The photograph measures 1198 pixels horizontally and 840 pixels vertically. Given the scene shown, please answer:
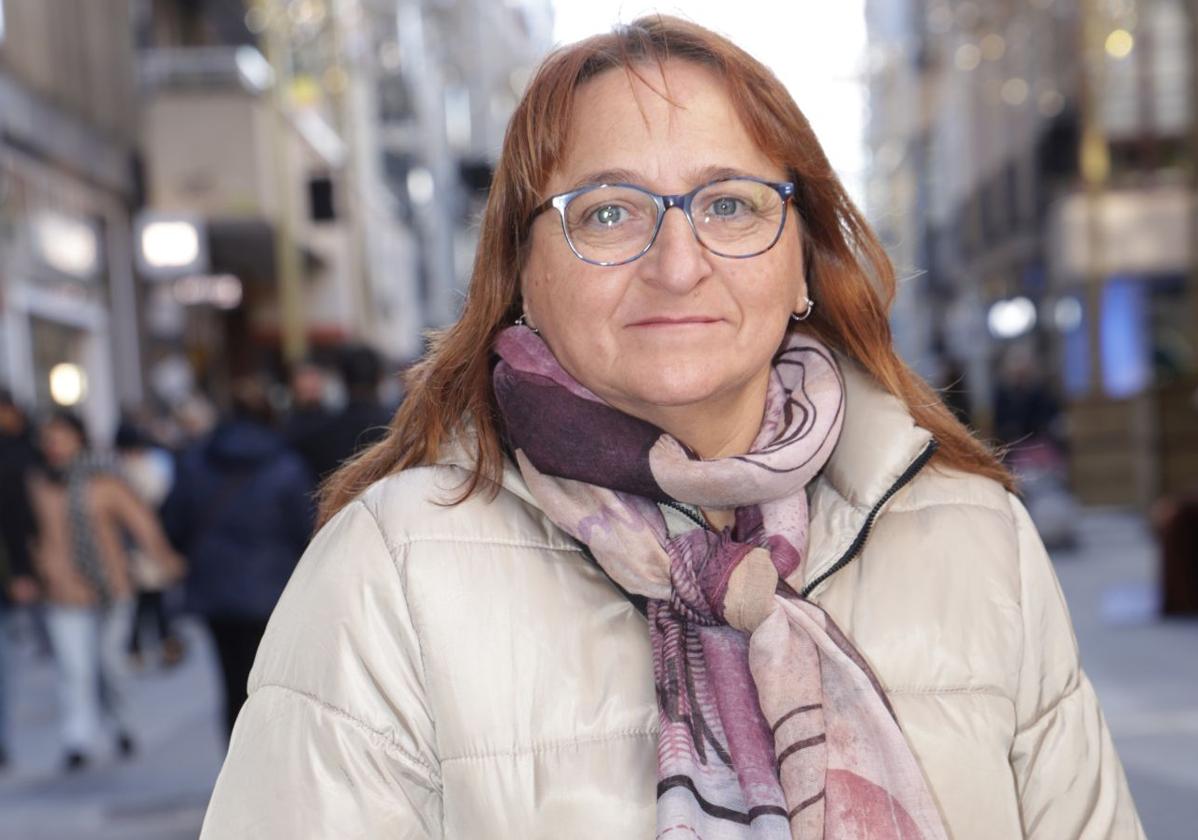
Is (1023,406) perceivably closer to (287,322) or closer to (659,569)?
(287,322)

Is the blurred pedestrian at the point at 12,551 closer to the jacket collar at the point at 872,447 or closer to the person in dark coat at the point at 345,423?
the person in dark coat at the point at 345,423

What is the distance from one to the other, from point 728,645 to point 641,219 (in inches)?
23.4

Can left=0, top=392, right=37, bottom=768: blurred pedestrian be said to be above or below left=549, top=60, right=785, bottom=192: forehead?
below

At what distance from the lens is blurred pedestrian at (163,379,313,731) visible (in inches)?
271

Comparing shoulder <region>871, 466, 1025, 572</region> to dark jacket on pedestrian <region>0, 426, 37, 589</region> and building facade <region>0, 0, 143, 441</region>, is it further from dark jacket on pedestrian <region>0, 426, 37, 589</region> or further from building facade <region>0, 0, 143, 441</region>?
building facade <region>0, 0, 143, 441</region>

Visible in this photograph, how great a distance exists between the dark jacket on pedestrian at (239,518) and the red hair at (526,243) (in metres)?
4.40

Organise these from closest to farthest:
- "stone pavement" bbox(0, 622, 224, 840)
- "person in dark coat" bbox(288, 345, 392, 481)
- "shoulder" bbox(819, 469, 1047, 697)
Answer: "shoulder" bbox(819, 469, 1047, 697) → "stone pavement" bbox(0, 622, 224, 840) → "person in dark coat" bbox(288, 345, 392, 481)

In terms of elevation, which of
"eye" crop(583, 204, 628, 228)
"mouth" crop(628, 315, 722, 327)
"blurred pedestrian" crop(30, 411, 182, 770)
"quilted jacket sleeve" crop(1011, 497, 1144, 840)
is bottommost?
"blurred pedestrian" crop(30, 411, 182, 770)

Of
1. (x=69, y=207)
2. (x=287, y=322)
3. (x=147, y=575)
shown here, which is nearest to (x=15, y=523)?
(x=147, y=575)

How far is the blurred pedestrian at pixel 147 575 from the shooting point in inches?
496

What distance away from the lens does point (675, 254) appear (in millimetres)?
2314

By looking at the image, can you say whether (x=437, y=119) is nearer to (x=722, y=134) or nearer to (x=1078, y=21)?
(x=1078, y=21)

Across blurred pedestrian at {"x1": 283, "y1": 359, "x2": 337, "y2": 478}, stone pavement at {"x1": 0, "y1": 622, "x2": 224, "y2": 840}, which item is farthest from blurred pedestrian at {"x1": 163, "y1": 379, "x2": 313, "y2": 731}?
stone pavement at {"x1": 0, "y1": 622, "x2": 224, "y2": 840}

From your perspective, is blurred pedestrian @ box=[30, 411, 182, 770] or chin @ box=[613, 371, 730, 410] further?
blurred pedestrian @ box=[30, 411, 182, 770]
